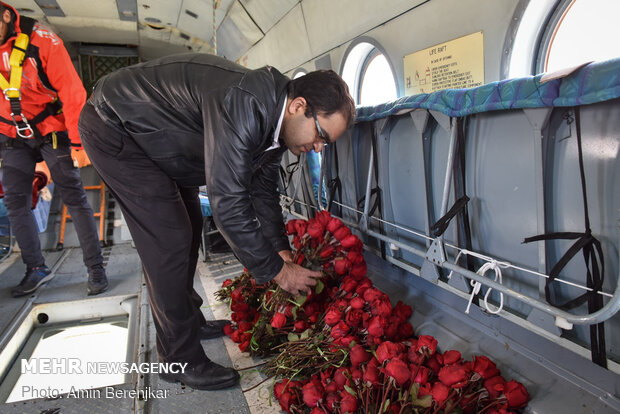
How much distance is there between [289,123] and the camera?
5.96 feet

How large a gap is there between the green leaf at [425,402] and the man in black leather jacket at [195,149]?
852mm

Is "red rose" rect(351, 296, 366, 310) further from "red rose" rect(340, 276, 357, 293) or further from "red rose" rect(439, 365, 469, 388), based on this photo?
"red rose" rect(439, 365, 469, 388)

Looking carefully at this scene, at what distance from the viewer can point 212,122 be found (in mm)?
1680

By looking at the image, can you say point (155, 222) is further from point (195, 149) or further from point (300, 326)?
point (300, 326)

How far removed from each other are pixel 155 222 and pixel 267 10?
385cm

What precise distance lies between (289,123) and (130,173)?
96 cm

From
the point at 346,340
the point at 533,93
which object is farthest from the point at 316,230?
the point at 533,93

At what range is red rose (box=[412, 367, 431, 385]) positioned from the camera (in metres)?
1.70

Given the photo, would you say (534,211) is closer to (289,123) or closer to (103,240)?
(289,123)

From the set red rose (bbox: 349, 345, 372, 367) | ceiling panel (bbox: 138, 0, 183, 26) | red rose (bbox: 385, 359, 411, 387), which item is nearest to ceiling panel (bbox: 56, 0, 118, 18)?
ceiling panel (bbox: 138, 0, 183, 26)

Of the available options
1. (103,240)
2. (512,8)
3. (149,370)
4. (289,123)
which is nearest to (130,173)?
(289,123)

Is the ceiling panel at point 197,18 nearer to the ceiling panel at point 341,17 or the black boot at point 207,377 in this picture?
the ceiling panel at point 341,17

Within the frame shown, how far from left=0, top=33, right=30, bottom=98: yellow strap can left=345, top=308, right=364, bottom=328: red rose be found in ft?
11.4
